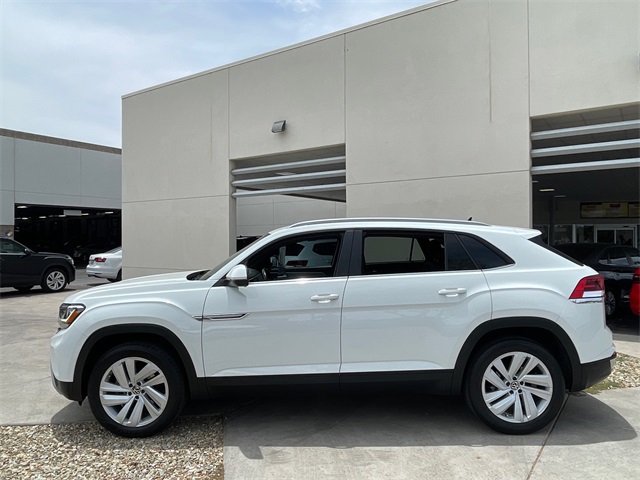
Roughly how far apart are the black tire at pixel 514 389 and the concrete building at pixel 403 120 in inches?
172

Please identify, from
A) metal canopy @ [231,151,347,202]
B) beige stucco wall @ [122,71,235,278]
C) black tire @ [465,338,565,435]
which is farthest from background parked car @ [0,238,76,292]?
black tire @ [465,338,565,435]

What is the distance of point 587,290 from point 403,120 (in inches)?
221

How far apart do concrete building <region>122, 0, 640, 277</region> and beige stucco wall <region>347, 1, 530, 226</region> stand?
0.07 ft

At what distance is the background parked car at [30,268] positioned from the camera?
13.3 meters

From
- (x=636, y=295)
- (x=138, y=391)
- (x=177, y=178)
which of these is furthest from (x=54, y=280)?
(x=636, y=295)

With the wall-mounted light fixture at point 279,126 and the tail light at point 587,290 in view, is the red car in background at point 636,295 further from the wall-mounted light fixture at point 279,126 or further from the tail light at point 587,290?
the wall-mounted light fixture at point 279,126

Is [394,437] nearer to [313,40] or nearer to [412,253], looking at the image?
[412,253]

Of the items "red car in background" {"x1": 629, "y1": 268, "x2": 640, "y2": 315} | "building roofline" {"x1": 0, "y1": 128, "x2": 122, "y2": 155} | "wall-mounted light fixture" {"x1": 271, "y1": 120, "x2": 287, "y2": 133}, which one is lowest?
"red car in background" {"x1": 629, "y1": 268, "x2": 640, "y2": 315}

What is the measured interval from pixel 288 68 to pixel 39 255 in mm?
9424

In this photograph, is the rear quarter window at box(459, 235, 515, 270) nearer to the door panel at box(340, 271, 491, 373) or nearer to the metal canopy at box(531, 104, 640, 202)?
the door panel at box(340, 271, 491, 373)

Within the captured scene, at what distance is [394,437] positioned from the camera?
393 cm

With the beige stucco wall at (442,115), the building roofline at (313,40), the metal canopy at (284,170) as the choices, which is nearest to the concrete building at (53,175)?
the building roofline at (313,40)

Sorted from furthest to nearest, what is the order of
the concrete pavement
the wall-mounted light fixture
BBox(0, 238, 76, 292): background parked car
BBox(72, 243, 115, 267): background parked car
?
BBox(72, 243, 115, 267): background parked car
BBox(0, 238, 76, 292): background parked car
the wall-mounted light fixture
the concrete pavement

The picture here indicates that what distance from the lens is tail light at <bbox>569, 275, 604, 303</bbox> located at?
388 cm
